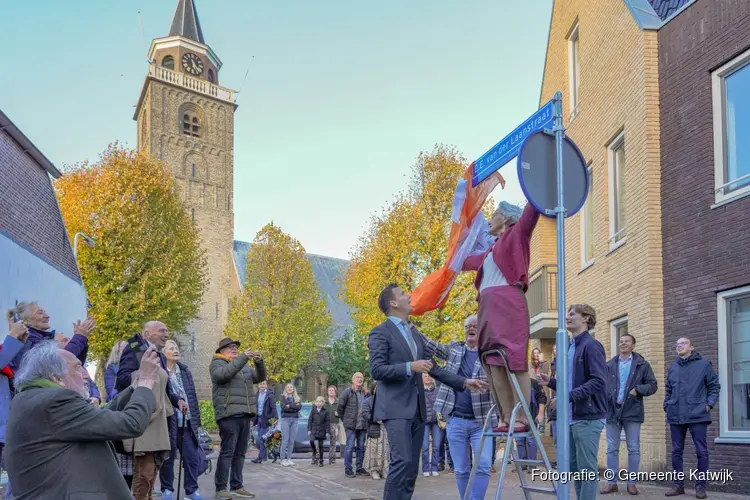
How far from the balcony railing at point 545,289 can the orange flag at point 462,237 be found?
14.8m

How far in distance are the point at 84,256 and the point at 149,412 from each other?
32985 mm

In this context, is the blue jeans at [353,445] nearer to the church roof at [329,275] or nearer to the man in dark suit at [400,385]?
the man in dark suit at [400,385]

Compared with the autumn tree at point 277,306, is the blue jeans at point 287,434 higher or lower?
lower

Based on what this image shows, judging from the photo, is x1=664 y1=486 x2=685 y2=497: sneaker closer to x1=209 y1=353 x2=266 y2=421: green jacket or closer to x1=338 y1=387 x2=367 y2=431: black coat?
x1=209 y1=353 x2=266 y2=421: green jacket

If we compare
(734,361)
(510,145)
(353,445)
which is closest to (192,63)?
(353,445)

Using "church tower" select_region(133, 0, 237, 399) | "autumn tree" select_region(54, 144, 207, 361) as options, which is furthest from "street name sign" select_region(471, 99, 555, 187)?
"church tower" select_region(133, 0, 237, 399)

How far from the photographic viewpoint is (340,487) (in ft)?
42.8

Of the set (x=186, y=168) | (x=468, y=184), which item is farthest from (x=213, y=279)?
(x=468, y=184)

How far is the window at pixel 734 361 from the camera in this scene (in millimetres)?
11672

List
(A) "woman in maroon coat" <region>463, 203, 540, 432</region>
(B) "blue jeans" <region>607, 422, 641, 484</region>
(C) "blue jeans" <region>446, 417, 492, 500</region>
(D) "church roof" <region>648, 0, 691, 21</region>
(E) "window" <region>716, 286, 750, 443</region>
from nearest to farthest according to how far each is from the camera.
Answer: (A) "woman in maroon coat" <region>463, 203, 540, 432</region>
(C) "blue jeans" <region>446, 417, 492, 500</region>
(B) "blue jeans" <region>607, 422, 641, 484</region>
(E) "window" <region>716, 286, 750, 443</region>
(D) "church roof" <region>648, 0, 691, 21</region>

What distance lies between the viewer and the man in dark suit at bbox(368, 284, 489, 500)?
6.12 metres

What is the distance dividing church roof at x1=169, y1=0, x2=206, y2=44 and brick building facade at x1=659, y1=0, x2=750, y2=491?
191 ft

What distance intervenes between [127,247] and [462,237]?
106 feet

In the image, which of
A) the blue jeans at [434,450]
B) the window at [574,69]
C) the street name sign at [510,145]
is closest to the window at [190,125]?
the window at [574,69]
